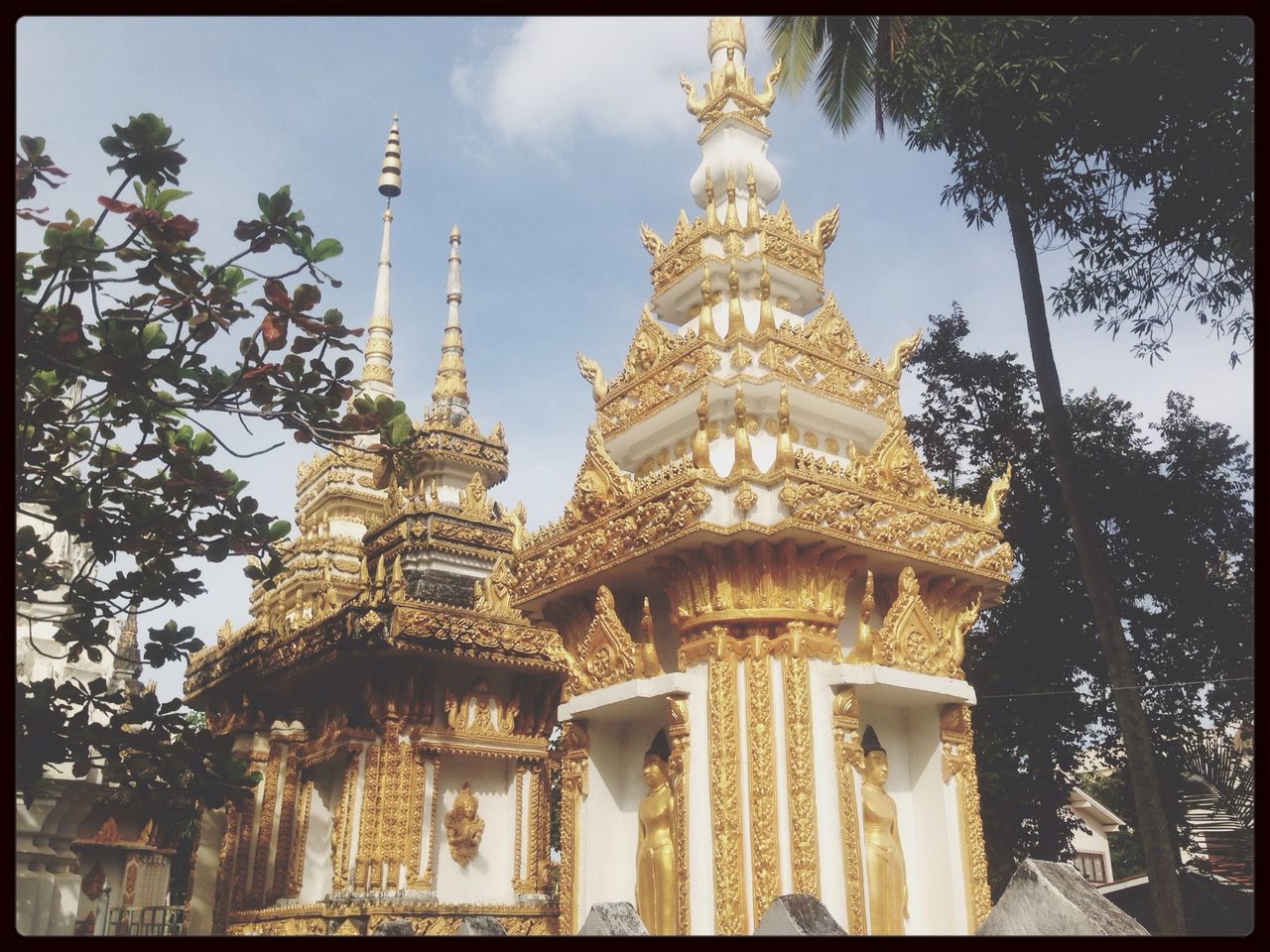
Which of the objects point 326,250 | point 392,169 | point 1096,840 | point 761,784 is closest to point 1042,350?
point 761,784

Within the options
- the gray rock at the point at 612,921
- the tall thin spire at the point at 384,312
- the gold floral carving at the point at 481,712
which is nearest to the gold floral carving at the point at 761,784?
the gray rock at the point at 612,921

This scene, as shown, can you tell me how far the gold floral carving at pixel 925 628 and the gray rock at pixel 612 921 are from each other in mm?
4952

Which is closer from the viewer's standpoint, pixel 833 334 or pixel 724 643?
pixel 724 643

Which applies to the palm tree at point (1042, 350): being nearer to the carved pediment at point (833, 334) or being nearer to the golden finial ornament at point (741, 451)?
the carved pediment at point (833, 334)

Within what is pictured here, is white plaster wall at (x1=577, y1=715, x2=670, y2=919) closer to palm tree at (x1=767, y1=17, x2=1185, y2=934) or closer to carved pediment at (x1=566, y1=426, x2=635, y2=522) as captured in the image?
carved pediment at (x1=566, y1=426, x2=635, y2=522)

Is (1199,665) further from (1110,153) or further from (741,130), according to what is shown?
(741,130)

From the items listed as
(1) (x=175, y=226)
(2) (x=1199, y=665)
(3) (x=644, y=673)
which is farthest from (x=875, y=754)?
(2) (x=1199, y=665)

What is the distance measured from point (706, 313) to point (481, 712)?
294 inches

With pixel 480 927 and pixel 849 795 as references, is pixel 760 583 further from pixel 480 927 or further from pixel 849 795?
pixel 480 927

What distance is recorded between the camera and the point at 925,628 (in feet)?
32.0

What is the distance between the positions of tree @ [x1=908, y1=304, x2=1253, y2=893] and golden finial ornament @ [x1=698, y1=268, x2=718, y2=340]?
28.0 feet

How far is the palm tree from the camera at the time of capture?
11.6 m

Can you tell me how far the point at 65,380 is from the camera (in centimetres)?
602

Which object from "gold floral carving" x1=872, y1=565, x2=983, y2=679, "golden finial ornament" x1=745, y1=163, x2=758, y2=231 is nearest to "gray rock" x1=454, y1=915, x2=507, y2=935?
"gold floral carving" x1=872, y1=565, x2=983, y2=679
